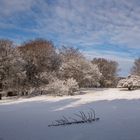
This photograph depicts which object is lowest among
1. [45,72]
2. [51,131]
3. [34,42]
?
[51,131]

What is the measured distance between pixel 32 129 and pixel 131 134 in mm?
3358

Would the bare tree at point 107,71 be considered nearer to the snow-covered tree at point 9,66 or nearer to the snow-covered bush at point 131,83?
the snow-covered bush at point 131,83

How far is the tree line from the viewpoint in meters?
29.3

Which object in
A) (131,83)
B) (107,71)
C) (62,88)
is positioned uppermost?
(107,71)

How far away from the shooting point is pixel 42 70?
3562cm

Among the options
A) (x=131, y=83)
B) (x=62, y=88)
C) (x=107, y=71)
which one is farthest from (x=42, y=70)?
(x=107, y=71)

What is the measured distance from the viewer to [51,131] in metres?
9.36

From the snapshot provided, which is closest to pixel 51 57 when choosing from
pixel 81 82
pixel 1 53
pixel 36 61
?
pixel 36 61

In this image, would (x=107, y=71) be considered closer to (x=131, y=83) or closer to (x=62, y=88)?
(x=131, y=83)

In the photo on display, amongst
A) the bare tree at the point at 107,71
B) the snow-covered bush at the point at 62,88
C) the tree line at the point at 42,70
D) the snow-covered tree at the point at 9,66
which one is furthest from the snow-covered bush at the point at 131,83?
the bare tree at the point at 107,71

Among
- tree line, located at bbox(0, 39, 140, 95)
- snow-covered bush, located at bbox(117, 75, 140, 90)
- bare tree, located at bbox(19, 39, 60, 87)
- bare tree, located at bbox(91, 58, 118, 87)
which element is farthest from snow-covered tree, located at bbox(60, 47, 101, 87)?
bare tree, located at bbox(91, 58, 118, 87)

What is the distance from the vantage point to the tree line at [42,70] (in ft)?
96.1

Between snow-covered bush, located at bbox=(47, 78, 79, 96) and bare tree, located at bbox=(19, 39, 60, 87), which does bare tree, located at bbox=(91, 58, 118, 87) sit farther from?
snow-covered bush, located at bbox=(47, 78, 79, 96)

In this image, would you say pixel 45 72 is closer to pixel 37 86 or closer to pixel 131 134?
pixel 37 86
